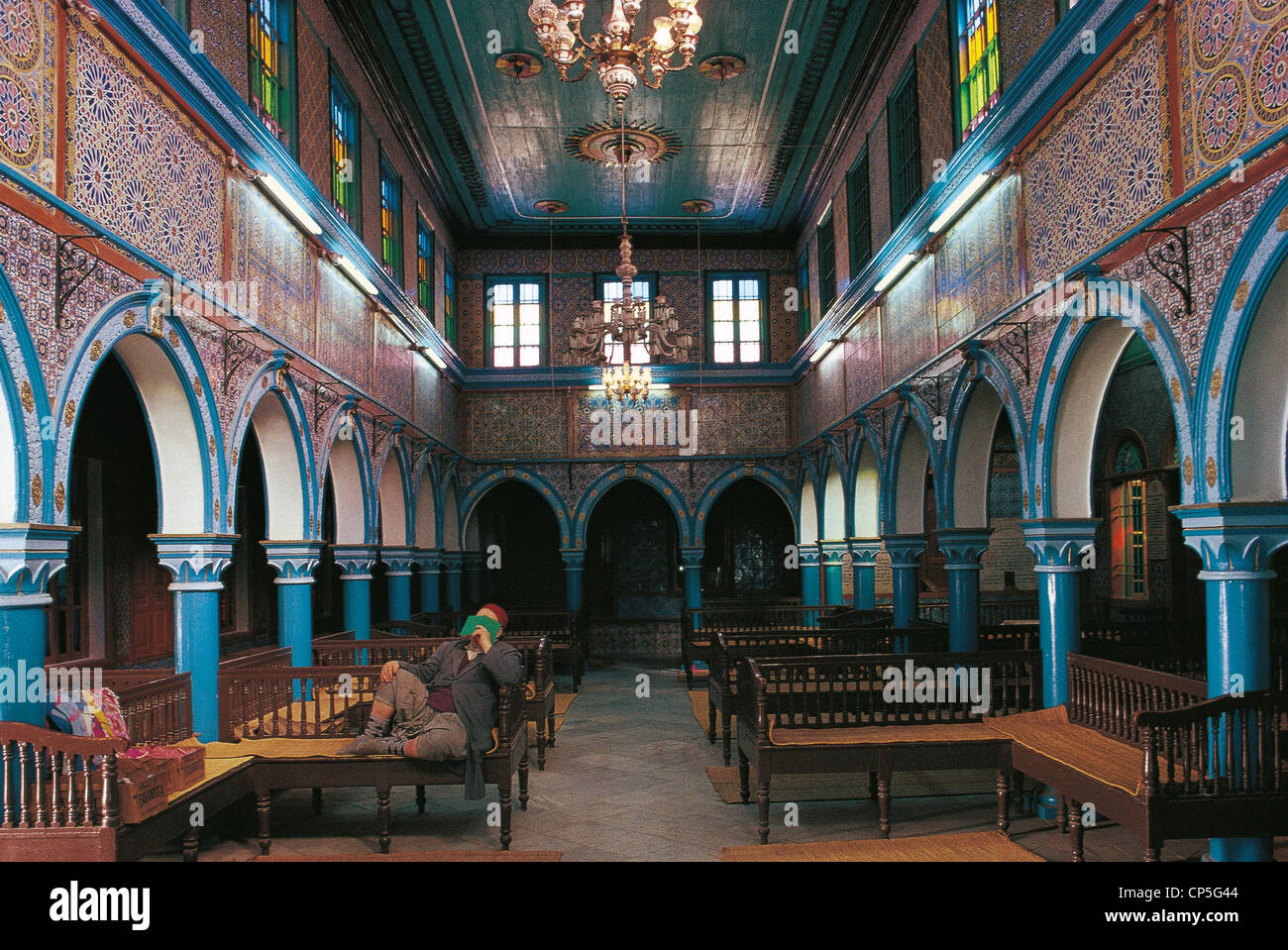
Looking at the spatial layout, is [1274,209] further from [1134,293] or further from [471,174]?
[471,174]

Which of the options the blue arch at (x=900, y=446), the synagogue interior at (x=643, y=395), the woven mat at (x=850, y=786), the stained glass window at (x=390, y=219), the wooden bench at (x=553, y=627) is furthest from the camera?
the wooden bench at (x=553, y=627)

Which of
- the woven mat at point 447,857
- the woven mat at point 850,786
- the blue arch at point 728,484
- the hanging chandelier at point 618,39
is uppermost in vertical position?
the hanging chandelier at point 618,39

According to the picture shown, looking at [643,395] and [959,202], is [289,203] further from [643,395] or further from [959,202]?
[643,395]

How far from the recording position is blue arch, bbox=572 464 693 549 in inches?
738

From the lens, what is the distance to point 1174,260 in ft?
18.7

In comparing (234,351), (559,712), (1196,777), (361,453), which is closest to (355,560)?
(361,453)

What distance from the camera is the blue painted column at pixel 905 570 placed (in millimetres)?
12039

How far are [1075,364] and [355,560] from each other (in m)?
8.49

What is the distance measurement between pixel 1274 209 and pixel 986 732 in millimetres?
3979

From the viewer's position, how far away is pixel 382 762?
659 centimetres

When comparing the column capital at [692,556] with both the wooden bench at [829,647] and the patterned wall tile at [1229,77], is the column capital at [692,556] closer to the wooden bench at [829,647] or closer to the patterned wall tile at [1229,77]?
the wooden bench at [829,647]

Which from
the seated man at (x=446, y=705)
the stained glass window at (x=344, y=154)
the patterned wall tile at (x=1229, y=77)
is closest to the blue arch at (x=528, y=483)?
the stained glass window at (x=344, y=154)

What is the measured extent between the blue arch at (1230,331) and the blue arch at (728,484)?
1337 centimetres

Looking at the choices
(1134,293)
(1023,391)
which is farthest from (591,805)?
(1134,293)
